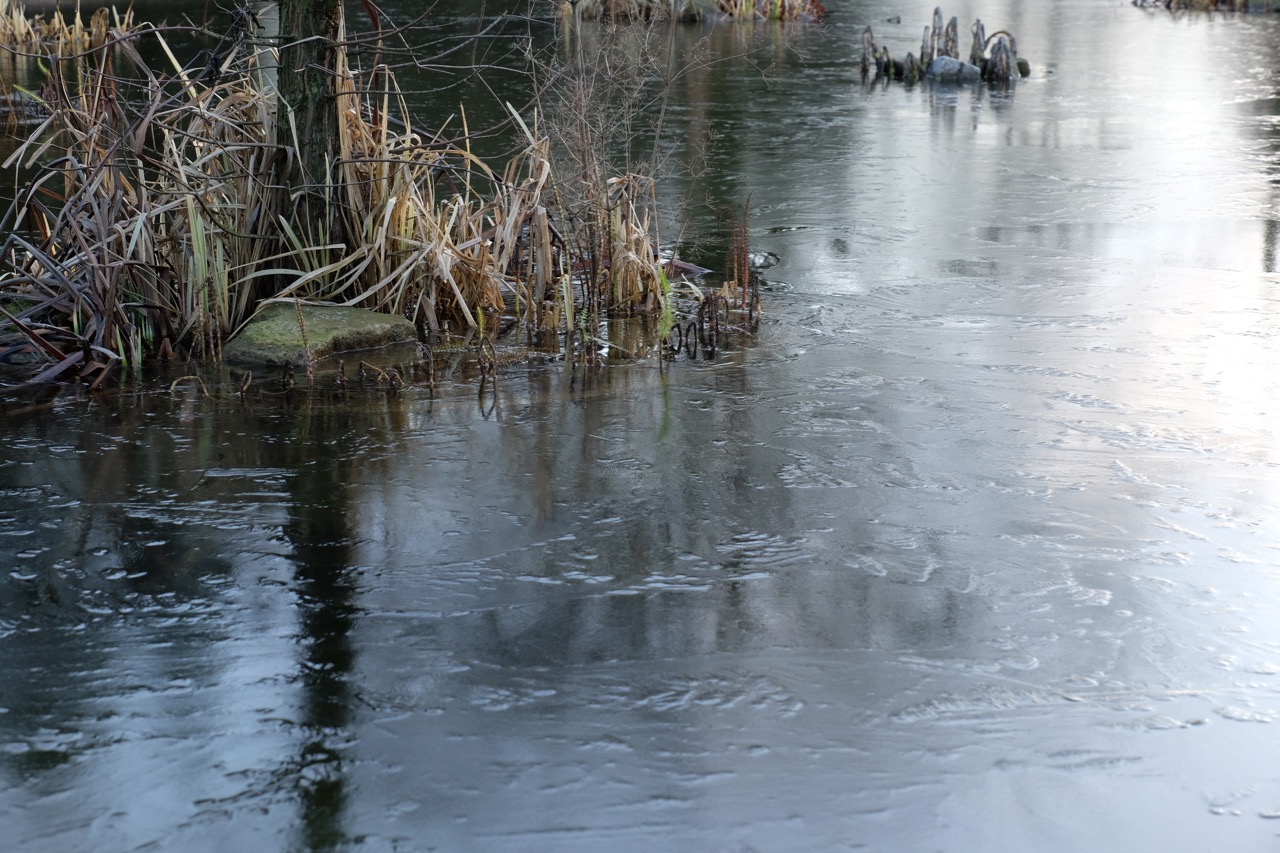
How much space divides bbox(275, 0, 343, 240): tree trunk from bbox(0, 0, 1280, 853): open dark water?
1317 millimetres

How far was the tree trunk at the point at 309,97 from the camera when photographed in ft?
21.0

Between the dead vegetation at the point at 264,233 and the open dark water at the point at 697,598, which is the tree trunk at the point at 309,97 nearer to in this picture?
the dead vegetation at the point at 264,233

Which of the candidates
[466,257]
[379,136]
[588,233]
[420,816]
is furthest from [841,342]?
[420,816]

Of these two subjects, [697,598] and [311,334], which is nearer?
[697,598]

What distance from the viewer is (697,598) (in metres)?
3.90

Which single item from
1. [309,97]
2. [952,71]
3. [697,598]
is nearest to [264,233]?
[309,97]

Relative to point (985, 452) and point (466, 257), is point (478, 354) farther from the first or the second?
point (985, 452)

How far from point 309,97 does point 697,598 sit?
12.1 feet

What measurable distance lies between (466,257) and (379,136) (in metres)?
0.76

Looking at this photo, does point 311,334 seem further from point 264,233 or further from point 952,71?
point 952,71

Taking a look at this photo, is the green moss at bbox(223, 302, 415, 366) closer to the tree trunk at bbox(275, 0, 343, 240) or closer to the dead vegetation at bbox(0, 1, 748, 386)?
the dead vegetation at bbox(0, 1, 748, 386)

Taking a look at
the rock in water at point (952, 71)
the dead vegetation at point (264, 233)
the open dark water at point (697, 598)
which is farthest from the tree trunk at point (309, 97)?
the rock in water at point (952, 71)

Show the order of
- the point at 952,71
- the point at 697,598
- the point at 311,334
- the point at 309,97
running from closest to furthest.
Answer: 1. the point at 697,598
2. the point at 311,334
3. the point at 309,97
4. the point at 952,71

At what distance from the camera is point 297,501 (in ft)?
15.2
